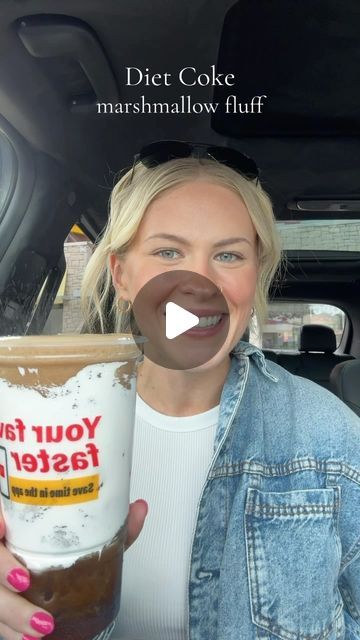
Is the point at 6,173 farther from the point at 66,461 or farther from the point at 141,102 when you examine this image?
the point at 66,461

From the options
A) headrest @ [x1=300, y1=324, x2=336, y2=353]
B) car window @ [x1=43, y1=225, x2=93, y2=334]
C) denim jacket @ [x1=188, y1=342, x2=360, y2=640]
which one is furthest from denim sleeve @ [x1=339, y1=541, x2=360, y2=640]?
headrest @ [x1=300, y1=324, x2=336, y2=353]

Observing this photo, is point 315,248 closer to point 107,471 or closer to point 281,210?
point 281,210

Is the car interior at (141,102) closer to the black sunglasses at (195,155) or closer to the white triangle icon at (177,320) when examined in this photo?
the black sunglasses at (195,155)

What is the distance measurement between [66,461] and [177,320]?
39 centimetres

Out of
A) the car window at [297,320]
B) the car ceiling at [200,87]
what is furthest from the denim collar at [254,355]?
the car window at [297,320]

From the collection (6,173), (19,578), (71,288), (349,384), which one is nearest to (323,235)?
(349,384)

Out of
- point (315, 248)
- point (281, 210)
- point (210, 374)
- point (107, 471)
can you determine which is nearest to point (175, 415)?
point (210, 374)

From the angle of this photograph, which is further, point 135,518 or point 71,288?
point 71,288

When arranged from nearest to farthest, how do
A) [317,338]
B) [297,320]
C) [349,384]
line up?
[349,384] → [297,320] → [317,338]

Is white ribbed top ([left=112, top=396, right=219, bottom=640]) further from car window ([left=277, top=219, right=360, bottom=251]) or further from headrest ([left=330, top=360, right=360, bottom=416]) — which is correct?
car window ([left=277, top=219, right=360, bottom=251])

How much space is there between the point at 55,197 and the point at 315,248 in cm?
152

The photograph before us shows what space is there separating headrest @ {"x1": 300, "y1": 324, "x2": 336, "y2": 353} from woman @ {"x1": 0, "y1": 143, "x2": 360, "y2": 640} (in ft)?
7.07

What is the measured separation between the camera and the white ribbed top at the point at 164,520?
74 cm

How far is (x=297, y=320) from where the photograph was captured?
2912 mm
